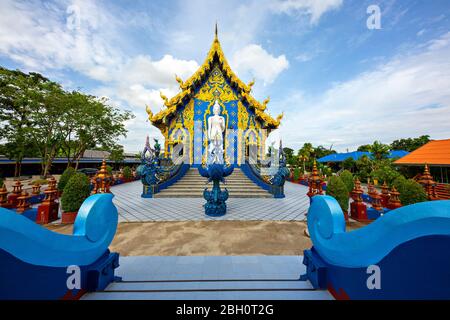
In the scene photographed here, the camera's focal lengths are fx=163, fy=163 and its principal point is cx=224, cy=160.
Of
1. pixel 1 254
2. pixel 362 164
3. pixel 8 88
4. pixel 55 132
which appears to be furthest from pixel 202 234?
pixel 362 164

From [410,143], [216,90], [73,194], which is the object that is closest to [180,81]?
[216,90]

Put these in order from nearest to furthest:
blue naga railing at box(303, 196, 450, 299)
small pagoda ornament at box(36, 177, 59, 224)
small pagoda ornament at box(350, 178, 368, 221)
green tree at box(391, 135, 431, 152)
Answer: blue naga railing at box(303, 196, 450, 299), small pagoda ornament at box(36, 177, 59, 224), small pagoda ornament at box(350, 178, 368, 221), green tree at box(391, 135, 431, 152)

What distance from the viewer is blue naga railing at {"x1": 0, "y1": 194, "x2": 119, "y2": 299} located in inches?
55.9

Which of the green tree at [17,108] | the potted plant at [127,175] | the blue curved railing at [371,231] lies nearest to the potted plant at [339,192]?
the blue curved railing at [371,231]

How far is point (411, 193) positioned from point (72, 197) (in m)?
9.69

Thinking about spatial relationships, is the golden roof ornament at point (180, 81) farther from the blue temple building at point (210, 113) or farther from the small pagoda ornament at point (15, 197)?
the small pagoda ornament at point (15, 197)

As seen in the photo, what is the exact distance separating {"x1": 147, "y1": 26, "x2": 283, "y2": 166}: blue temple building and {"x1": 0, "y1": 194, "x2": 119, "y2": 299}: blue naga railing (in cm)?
1097

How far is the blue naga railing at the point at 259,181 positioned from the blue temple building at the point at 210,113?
157cm

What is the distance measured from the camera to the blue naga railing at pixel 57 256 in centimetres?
142

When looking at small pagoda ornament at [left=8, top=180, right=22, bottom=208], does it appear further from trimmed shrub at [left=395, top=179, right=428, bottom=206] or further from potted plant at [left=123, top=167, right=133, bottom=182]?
trimmed shrub at [left=395, top=179, right=428, bottom=206]

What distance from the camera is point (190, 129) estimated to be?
1345 cm

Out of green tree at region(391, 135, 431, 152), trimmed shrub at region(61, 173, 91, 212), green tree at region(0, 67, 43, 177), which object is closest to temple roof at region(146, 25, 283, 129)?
trimmed shrub at region(61, 173, 91, 212)
